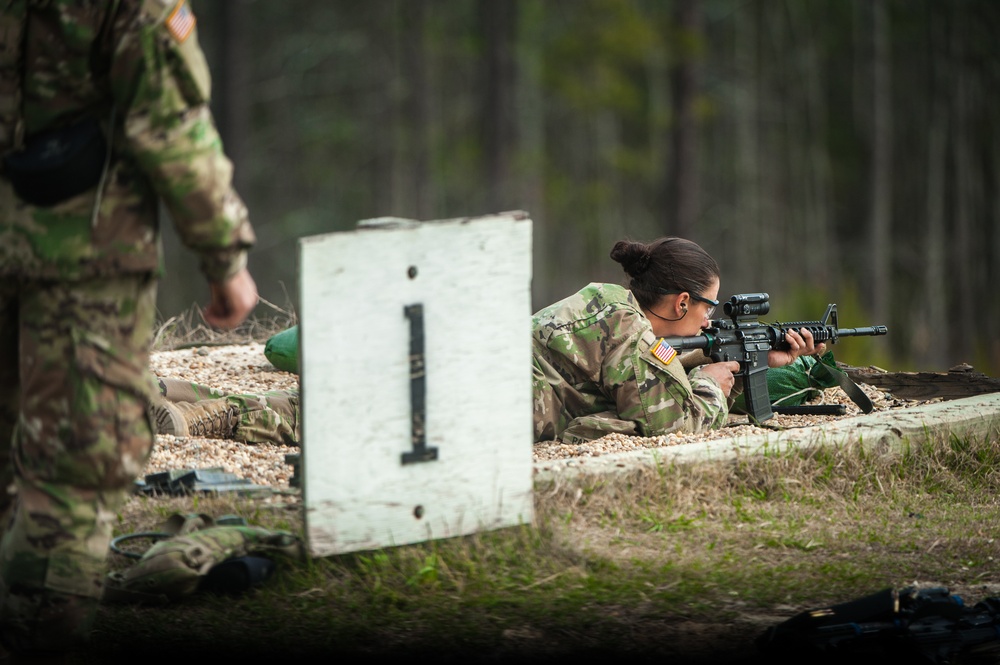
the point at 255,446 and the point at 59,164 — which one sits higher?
the point at 59,164

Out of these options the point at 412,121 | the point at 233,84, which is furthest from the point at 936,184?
the point at 233,84

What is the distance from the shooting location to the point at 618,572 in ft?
11.9

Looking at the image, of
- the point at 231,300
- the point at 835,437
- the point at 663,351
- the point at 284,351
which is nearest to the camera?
the point at 231,300

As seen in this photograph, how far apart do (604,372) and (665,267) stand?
0.66 metres

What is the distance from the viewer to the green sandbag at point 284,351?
6.08 meters

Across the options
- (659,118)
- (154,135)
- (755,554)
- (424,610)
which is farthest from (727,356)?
(659,118)

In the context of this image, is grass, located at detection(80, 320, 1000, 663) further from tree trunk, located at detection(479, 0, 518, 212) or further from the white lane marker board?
tree trunk, located at detection(479, 0, 518, 212)

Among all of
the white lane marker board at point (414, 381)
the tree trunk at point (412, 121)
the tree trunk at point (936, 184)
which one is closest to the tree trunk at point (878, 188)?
the tree trunk at point (936, 184)

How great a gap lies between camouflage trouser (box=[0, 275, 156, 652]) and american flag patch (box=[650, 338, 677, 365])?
2.51m

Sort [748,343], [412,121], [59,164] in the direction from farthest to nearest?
[412,121]
[748,343]
[59,164]

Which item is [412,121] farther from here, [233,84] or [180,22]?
[180,22]

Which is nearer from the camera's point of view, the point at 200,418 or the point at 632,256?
the point at 200,418

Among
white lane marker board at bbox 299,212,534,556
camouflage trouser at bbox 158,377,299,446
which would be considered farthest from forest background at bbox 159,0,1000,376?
white lane marker board at bbox 299,212,534,556

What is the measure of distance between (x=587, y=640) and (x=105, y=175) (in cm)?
172
